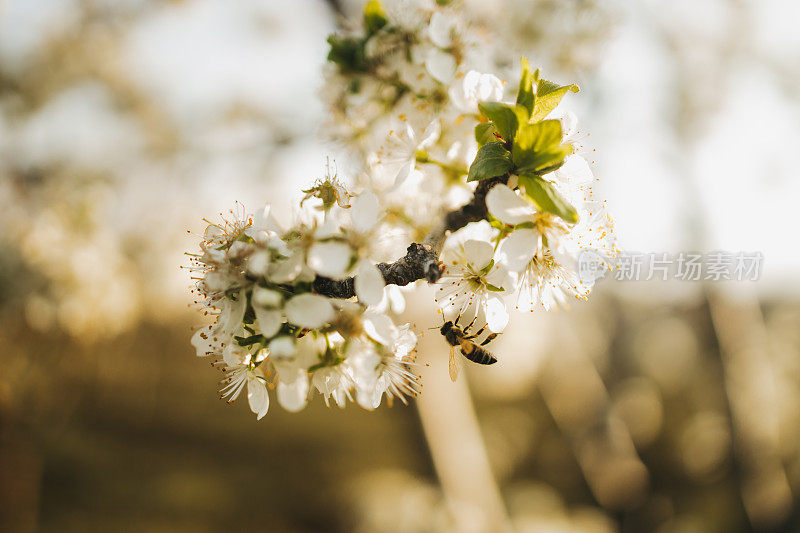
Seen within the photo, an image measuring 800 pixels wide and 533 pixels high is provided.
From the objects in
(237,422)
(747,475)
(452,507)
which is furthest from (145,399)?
(747,475)

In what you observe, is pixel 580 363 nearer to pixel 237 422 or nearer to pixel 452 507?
pixel 452 507

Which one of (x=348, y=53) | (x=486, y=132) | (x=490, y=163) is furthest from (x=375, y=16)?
(x=490, y=163)

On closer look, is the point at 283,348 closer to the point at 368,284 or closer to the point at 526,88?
the point at 368,284

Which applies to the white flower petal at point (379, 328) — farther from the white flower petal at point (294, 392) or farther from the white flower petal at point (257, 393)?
the white flower petal at point (257, 393)

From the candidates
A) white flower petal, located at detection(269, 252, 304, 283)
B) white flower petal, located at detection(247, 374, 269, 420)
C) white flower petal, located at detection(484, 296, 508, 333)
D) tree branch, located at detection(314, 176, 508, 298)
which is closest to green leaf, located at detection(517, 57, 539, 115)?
tree branch, located at detection(314, 176, 508, 298)

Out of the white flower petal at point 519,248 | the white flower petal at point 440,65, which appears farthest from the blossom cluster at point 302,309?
the white flower petal at point 440,65

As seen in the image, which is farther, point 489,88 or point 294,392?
point 489,88

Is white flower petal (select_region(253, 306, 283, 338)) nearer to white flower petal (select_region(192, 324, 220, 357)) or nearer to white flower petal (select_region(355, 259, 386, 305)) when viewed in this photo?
white flower petal (select_region(355, 259, 386, 305))
